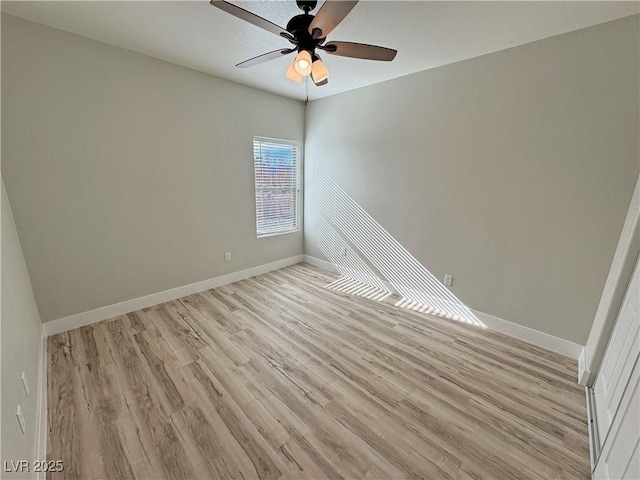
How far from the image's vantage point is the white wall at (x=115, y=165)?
208 cm

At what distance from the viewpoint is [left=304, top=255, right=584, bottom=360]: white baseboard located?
7.39ft

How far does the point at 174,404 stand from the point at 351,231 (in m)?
2.75

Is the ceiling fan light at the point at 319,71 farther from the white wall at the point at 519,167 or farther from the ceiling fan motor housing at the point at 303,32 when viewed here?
the white wall at the point at 519,167

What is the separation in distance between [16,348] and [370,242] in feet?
10.5

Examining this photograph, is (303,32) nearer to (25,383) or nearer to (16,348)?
(16,348)

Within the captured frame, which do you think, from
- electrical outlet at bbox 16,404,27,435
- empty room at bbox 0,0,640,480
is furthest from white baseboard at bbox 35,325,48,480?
electrical outlet at bbox 16,404,27,435

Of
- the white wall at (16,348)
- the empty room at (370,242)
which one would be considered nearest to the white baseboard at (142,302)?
the empty room at (370,242)

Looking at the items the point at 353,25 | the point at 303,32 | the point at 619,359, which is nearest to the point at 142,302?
the point at 303,32

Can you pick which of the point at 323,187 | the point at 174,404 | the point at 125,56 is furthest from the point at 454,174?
the point at 125,56

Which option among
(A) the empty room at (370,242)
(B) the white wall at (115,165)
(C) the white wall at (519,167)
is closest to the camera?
(A) the empty room at (370,242)

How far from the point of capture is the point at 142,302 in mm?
2865

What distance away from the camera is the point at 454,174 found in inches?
106

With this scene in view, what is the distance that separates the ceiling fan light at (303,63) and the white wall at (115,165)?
1801 millimetres

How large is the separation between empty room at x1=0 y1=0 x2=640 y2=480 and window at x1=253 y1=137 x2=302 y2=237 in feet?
1.00
